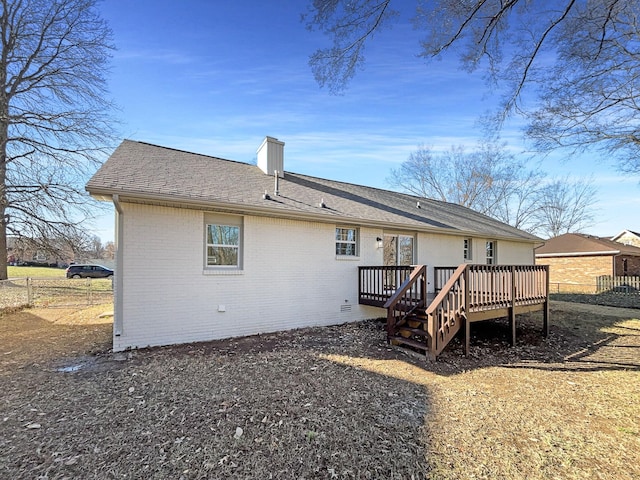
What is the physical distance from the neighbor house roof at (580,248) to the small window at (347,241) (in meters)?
15.7

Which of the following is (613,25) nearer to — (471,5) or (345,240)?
(471,5)

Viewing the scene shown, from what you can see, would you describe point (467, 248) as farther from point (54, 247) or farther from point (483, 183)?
point (54, 247)

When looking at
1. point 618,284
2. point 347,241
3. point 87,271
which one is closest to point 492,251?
point 347,241

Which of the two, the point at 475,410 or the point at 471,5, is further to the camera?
the point at 471,5

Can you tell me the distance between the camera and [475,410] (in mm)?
3914

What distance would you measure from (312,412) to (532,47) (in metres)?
6.68

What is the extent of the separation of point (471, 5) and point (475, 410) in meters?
5.67

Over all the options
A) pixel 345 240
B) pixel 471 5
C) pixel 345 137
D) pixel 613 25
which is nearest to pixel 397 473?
pixel 471 5

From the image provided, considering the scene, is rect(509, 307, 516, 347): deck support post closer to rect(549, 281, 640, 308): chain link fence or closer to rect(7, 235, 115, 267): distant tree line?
Answer: rect(549, 281, 640, 308): chain link fence

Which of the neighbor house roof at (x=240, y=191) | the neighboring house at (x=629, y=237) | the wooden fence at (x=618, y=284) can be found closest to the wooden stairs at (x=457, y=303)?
the neighbor house roof at (x=240, y=191)

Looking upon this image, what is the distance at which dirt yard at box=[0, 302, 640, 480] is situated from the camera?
2822 millimetres

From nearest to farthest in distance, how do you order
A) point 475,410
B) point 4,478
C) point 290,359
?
point 4,478
point 475,410
point 290,359

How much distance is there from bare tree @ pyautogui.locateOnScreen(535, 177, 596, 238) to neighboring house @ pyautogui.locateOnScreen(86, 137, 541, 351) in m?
26.3

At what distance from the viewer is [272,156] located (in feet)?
34.0
